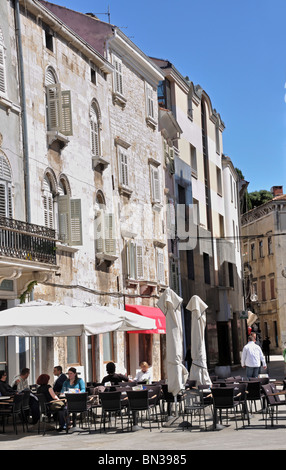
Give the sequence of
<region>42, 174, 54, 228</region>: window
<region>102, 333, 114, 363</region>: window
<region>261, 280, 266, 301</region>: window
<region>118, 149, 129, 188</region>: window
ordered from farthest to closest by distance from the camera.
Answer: <region>261, 280, 266, 301</region>: window, <region>118, 149, 129, 188</region>: window, <region>102, 333, 114, 363</region>: window, <region>42, 174, 54, 228</region>: window

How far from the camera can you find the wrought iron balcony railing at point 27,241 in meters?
22.7

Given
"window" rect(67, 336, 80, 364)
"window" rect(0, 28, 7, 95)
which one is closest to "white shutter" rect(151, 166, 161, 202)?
"window" rect(67, 336, 80, 364)

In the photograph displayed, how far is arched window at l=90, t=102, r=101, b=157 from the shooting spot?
31.5 metres

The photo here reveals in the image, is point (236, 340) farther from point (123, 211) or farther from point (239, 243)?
point (123, 211)

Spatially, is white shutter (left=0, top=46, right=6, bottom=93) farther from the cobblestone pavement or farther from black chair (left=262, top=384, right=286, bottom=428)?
black chair (left=262, top=384, right=286, bottom=428)

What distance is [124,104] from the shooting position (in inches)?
1388

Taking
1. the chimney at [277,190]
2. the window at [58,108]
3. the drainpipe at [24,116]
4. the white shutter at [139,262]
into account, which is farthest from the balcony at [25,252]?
the chimney at [277,190]

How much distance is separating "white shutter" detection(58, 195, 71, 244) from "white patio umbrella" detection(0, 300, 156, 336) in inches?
281

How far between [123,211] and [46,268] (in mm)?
9771

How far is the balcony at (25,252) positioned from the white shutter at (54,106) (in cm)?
396

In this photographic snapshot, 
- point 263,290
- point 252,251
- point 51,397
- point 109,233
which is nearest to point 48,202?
point 109,233

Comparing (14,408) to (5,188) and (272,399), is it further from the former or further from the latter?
(5,188)

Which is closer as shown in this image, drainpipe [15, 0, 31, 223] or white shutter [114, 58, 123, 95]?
drainpipe [15, 0, 31, 223]

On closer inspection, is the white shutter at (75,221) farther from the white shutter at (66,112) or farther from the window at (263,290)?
the window at (263,290)
